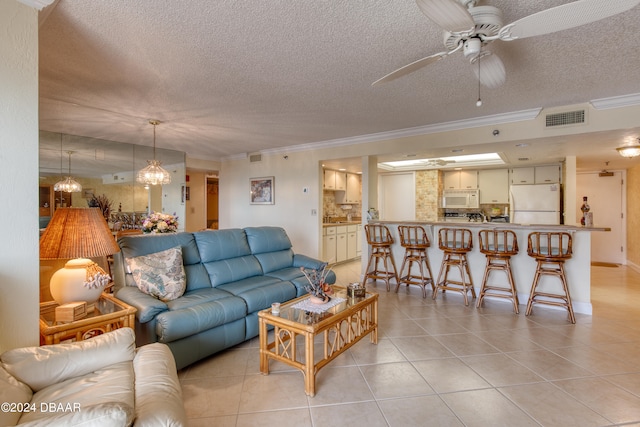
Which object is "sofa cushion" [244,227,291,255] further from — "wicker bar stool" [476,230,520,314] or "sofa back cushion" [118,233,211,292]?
"wicker bar stool" [476,230,520,314]

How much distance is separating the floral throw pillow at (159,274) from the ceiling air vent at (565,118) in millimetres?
4373

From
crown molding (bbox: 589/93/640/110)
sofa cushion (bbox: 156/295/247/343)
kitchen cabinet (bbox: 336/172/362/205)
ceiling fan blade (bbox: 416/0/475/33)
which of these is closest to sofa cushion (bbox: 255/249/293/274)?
sofa cushion (bbox: 156/295/247/343)

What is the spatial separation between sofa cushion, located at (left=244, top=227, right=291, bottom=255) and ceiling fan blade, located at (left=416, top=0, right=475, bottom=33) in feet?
9.35

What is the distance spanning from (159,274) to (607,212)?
8583 millimetres

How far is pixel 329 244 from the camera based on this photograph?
5992 mm

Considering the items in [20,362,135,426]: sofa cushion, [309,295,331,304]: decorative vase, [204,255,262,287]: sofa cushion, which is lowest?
[20,362,135,426]: sofa cushion

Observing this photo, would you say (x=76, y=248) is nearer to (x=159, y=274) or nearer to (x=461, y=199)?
(x=159, y=274)

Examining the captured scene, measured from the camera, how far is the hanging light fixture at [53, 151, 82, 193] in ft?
15.3

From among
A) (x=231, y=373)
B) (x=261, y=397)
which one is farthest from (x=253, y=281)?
(x=261, y=397)

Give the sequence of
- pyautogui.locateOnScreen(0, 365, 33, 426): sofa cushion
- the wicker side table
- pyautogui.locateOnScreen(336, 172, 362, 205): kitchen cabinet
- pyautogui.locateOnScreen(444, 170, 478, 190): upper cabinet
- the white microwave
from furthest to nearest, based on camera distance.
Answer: pyautogui.locateOnScreen(336, 172, 362, 205): kitchen cabinet
pyautogui.locateOnScreen(444, 170, 478, 190): upper cabinet
the white microwave
the wicker side table
pyautogui.locateOnScreen(0, 365, 33, 426): sofa cushion

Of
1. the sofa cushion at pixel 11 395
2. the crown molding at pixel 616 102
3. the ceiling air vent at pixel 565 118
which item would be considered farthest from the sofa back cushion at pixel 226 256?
the crown molding at pixel 616 102

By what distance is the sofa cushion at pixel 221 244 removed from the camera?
3.16 meters

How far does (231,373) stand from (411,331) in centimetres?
176

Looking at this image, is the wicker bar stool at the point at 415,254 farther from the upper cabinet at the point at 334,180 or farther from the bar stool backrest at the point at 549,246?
the upper cabinet at the point at 334,180
